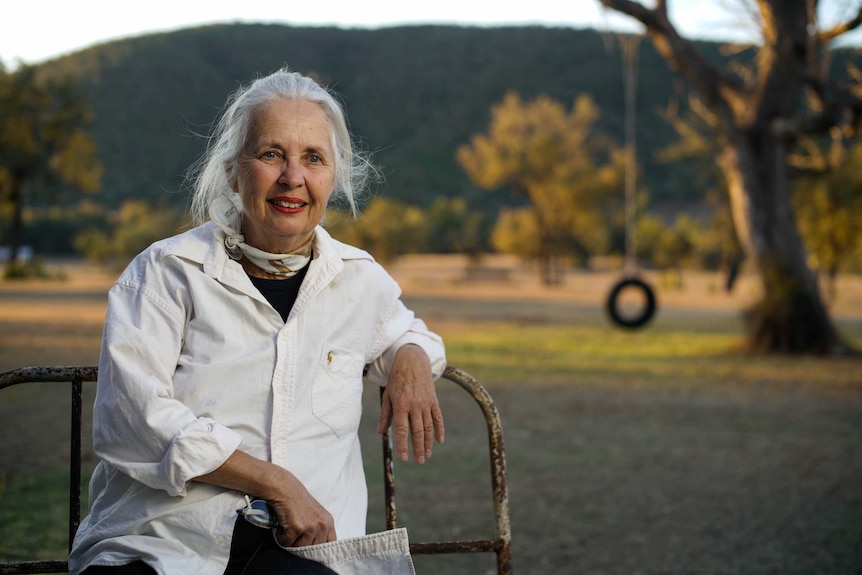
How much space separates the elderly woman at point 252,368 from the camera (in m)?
1.82

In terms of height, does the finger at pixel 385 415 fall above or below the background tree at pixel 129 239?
below

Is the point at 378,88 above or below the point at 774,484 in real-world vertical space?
above

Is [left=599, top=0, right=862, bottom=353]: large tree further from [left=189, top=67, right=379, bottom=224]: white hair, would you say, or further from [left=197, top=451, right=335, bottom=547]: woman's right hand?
[left=197, top=451, right=335, bottom=547]: woman's right hand

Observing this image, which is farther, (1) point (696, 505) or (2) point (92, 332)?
(2) point (92, 332)

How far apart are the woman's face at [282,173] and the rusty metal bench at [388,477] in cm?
51

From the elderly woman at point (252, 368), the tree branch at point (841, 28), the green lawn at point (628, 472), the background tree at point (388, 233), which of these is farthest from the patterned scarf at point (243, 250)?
the background tree at point (388, 233)

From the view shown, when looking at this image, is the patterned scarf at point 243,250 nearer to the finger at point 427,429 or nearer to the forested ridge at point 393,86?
the finger at point 427,429

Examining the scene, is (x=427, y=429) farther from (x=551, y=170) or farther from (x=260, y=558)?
(x=551, y=170)

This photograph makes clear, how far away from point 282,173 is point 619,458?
4659 mm

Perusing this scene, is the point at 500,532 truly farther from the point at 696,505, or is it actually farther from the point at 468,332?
the point at 468,332

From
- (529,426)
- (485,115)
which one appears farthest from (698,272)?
(485,115)

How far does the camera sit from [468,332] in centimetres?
1496

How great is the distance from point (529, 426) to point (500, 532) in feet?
16.9

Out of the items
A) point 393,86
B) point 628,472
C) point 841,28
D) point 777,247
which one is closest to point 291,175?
point 628,472
